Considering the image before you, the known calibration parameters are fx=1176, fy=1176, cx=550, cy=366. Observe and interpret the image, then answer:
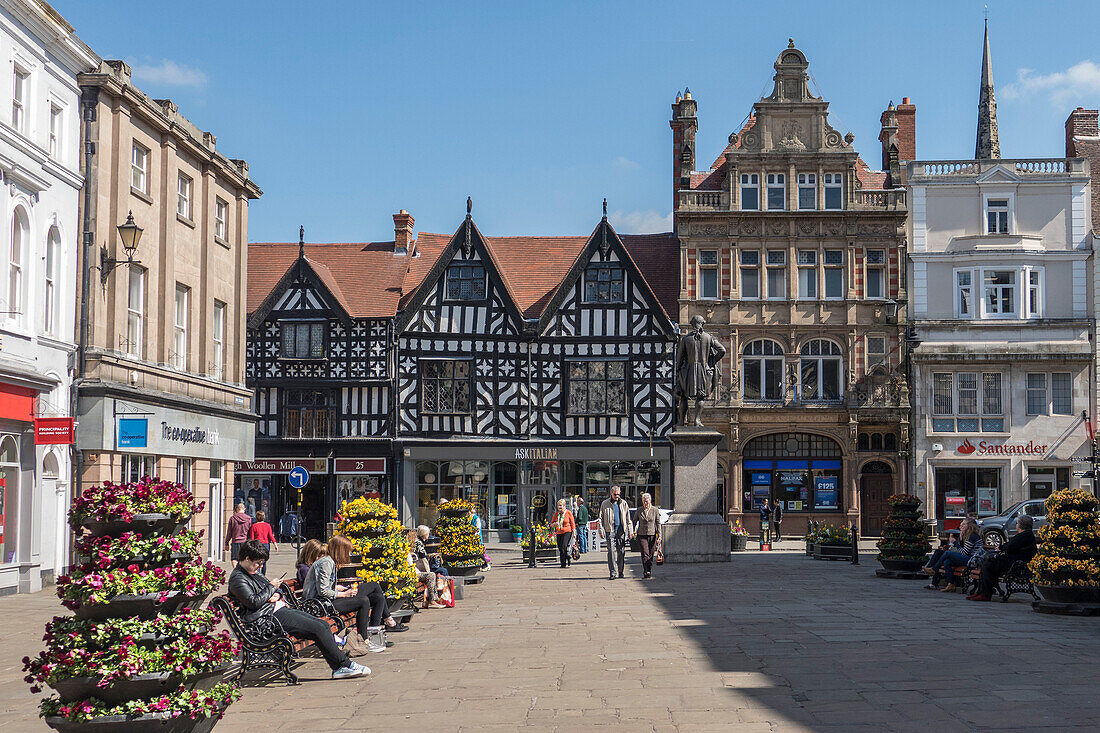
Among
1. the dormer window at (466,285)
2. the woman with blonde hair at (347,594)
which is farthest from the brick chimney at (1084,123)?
the woman with blonde hair at (347,594)

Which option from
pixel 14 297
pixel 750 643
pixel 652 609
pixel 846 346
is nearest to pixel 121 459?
pixel 14 297

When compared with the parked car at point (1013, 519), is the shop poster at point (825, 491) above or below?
above

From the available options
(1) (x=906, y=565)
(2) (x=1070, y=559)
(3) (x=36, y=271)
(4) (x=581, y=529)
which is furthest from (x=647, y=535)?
(3) (x=36, y=271)

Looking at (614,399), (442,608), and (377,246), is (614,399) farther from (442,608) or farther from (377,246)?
(442,608)

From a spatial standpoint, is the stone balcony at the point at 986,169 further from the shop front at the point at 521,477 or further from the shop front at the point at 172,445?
the shop front at the point at 172,445

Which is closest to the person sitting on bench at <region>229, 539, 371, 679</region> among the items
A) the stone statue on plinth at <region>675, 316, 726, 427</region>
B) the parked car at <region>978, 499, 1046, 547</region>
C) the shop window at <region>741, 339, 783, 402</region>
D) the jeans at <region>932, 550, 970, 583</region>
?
the jeans at <region>932, 550, 970, 583</region>

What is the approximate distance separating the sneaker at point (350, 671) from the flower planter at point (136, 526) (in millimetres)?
3281

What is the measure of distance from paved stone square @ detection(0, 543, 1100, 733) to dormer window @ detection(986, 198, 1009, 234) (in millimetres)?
28234

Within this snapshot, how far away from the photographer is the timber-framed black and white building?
1598 inches

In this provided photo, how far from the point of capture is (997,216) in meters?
43.0

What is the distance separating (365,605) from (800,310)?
32.2m

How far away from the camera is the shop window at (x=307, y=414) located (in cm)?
4062

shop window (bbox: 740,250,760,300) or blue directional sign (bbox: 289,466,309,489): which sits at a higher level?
shop window (bbox: 740,250,760,300)

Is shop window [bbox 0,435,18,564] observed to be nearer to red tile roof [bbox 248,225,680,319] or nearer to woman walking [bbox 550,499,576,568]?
woman walking [bbox 550,499,576,568]
